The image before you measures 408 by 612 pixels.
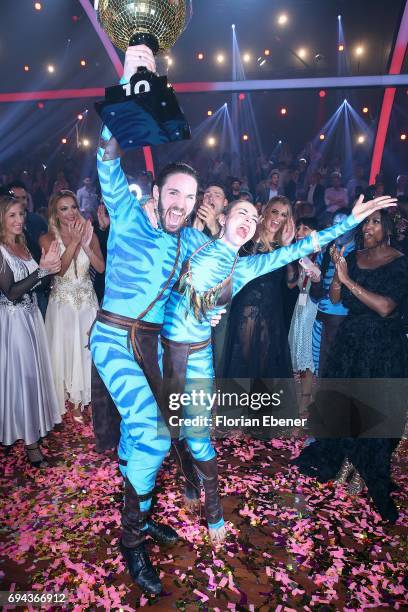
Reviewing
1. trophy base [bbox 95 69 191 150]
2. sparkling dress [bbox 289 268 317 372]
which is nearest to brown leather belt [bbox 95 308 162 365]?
trophy base [bbox 95 69 191 150]

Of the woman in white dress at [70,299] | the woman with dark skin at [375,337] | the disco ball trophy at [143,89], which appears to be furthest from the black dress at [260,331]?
the disco ball trophy at [143,89]

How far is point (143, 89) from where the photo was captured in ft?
5.38

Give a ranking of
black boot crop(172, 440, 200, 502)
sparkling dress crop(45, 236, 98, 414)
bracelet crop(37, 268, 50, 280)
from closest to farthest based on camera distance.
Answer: black boot crop(172, 440, 200, 502), bracelet crop(37, 268, 50, 280), sparkling dress crop(45, 236, 98, 414)

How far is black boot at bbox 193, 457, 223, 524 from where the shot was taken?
2604 millimetres

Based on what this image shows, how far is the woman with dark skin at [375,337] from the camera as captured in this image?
297cm

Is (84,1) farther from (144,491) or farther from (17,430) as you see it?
(144,491)

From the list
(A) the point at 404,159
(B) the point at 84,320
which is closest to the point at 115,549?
(B) the point at 84,320

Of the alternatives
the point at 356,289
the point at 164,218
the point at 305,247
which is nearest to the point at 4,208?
the point at 164,218

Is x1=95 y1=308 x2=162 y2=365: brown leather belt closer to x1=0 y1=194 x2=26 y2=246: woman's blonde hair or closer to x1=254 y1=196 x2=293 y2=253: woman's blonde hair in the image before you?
x1=0 y1=194 x2=26 y2=246: woman's blonde hair

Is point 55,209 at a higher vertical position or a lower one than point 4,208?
higher

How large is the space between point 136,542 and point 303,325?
11.2 ft

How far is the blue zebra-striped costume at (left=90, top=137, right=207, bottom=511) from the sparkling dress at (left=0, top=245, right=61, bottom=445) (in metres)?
1.33

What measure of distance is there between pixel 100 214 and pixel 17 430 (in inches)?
108

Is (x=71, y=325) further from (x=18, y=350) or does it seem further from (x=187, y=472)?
(x=187, y=472)
